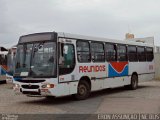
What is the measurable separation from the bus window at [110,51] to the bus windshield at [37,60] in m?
4.55

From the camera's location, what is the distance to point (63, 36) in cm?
1447

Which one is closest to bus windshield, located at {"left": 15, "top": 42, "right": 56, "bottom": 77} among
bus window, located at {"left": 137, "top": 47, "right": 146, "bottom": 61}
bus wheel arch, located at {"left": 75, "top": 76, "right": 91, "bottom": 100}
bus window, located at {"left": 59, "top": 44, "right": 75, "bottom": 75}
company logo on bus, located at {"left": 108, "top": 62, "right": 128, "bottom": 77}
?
bus window, located at {"left": 59, "top": 44, "right": 75, "bottom": 75}

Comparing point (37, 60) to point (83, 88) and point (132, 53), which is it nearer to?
point (83, 88)

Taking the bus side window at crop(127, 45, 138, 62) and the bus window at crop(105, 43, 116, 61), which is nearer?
the bus window at crop(105, 43, 116, 61)

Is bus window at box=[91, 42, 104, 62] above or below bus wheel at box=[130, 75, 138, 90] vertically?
above

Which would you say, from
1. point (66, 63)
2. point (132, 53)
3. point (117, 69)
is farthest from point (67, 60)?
point (132, 53)

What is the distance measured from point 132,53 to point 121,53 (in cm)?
173

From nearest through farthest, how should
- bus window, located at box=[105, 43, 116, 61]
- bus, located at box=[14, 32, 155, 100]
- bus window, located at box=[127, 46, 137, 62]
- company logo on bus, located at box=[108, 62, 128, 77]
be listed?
bus, located at box=[14, 32, 155, 100] → bus window, located at box=[105, 43, 116, 61] → company logo on bus, located at box=[108, 62, 128, 77] → bus window, located at box=[127, 46, 137, 62]

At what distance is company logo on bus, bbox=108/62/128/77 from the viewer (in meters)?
18.0

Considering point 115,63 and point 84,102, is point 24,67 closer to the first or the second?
point 84,102

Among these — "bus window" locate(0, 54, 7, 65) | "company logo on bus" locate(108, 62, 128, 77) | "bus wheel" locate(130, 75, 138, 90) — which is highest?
"bus window" locate(0, 54, 7, 65)

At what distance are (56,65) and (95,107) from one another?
7.40 feet

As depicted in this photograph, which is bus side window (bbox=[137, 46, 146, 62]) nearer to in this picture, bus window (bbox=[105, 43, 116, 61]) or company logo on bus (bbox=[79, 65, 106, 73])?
bus window (bbox=[105, 43, 116, 61])

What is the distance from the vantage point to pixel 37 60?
14.1 meters
